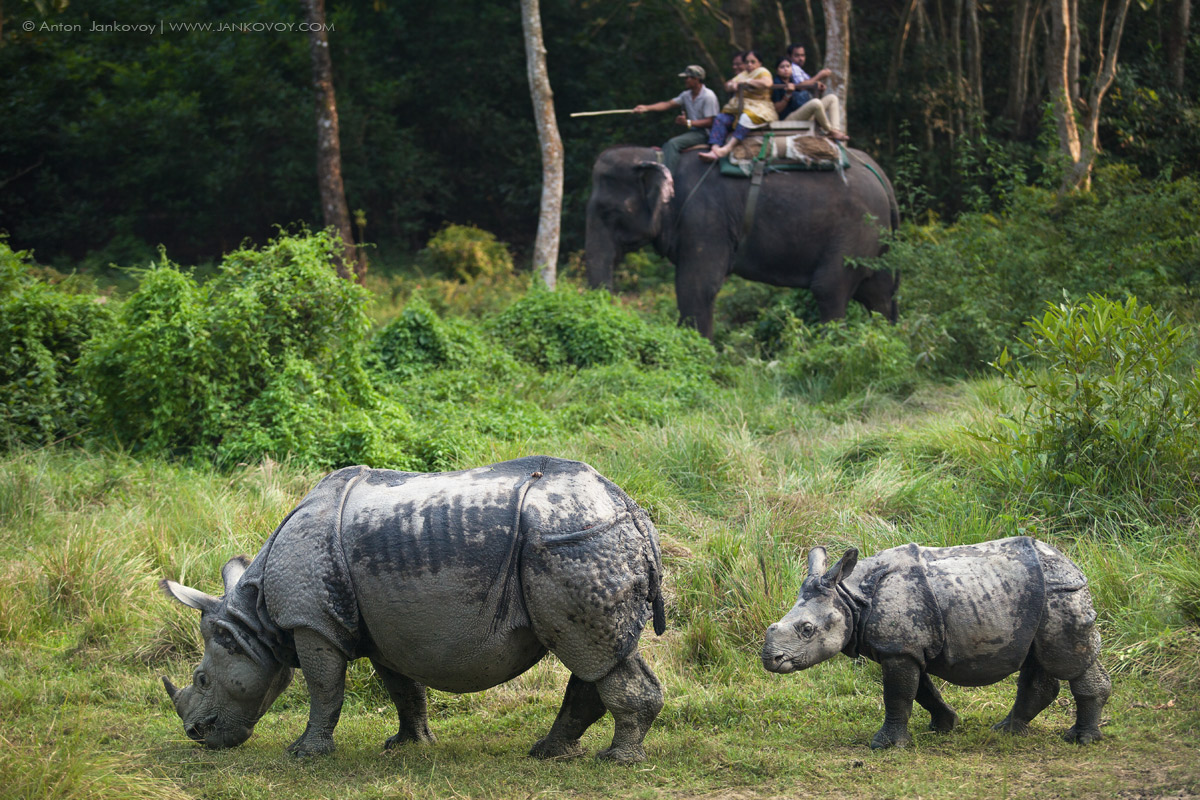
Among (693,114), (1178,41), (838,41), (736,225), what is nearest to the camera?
(736,225)

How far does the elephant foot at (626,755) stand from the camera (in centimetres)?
449

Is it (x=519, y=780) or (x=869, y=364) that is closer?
(x=519, y=780)

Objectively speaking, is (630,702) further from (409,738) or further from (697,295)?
(697,295)

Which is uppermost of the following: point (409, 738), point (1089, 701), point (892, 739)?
point (1089, 701)

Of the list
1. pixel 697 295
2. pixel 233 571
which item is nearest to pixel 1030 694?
pixel 233 571

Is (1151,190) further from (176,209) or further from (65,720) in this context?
(176,209)

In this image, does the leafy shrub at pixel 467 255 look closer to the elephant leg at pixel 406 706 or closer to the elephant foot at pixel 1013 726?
the elephant leg at pixel 406 706

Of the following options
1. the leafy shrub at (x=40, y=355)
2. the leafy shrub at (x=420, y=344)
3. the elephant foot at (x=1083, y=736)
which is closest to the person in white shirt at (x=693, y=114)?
the leafy shrub at (x=420, y=344)

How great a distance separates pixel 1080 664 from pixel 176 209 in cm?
1934

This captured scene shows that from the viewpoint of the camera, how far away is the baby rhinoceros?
4.49 m

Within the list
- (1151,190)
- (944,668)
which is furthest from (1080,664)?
(1151,190)

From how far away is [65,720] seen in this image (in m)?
5.25

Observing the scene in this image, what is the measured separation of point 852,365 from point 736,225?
2910mm

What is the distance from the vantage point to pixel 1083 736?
462 centimetres
